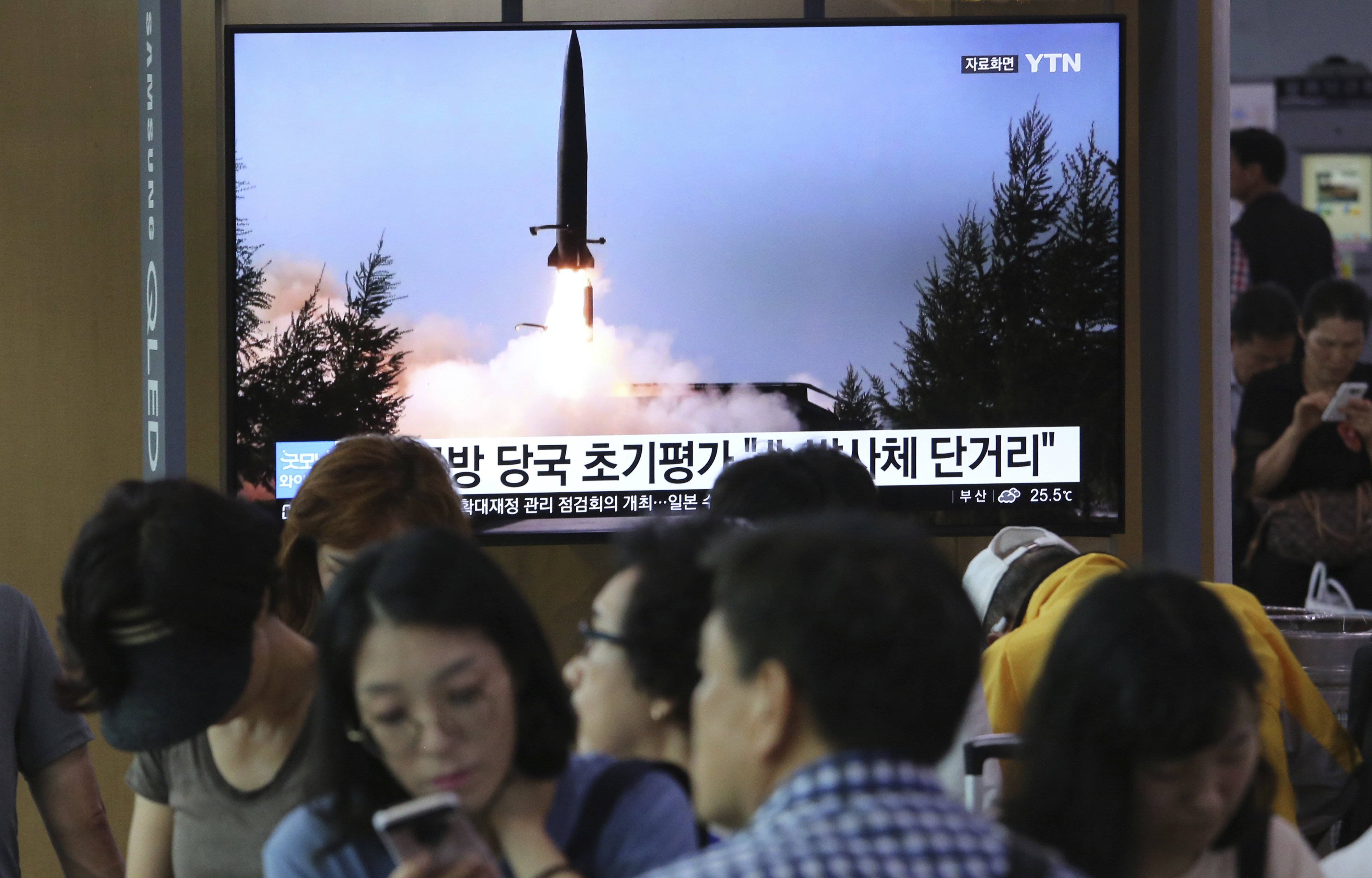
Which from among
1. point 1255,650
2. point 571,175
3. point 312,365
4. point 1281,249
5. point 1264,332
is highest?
point 1281,249

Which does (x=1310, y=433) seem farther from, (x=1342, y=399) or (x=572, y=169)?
(x=572, y=169)

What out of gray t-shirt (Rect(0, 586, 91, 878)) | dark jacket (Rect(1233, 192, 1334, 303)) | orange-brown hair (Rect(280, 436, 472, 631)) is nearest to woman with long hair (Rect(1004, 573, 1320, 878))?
orange-brown hair (Rect(280, 436, 472, 631))

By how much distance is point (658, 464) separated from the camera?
3209mm

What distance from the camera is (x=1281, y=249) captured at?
5926mm

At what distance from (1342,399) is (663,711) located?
3.29 metres

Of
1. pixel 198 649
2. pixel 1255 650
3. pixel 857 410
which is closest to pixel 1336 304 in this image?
pixel 857 410

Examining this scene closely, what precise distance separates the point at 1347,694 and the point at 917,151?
153 cm

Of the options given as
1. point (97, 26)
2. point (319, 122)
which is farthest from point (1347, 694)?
point (97, 26)

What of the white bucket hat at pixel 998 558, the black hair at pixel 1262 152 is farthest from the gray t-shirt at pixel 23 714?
the black hair at pixel 1262 152

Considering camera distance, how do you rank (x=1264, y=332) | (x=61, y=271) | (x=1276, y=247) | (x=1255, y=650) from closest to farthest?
(x=1255, y=650) → (x=61, y=271) → (x=1264, y=332) → (x=1276, y=247)

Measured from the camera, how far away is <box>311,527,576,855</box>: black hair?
1190mm

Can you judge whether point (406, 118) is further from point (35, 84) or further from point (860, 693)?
point (860, 693)

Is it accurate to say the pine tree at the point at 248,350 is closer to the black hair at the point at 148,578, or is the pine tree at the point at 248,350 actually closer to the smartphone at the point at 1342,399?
the black hair at the point at 148,578

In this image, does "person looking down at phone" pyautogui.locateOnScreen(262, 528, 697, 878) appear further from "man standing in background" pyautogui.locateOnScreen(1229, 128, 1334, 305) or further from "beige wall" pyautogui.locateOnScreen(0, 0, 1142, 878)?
"man standing in background" pyautogui.locateOnScreen(1229, 128, 1334, 305)
